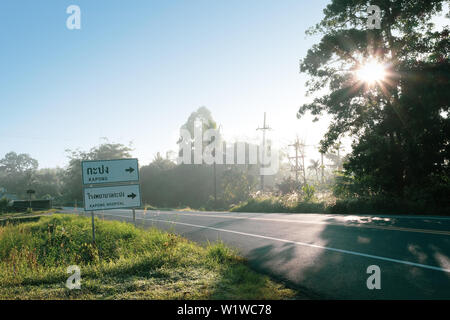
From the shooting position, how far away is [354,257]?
19.7ft

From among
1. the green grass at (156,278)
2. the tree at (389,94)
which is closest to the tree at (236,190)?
the tree at (389,94)

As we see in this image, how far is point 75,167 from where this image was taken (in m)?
70.8

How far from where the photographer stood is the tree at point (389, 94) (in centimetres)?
1449

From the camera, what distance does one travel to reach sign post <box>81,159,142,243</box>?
27.1 feet

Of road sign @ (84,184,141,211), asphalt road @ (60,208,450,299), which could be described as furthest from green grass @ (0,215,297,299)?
road sign @ (84,184,141,211)

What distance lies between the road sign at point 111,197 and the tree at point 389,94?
1361 centimetres

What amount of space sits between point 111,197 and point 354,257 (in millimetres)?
6573

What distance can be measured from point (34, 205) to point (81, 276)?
3888 centimetres

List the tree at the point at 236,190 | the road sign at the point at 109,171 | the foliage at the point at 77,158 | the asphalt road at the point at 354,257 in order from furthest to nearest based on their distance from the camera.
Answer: the foliage at the point at 77,158
the tree at the point at 236,190
the road sign at the point at 109,171
the asphalt road at the point at 354,257

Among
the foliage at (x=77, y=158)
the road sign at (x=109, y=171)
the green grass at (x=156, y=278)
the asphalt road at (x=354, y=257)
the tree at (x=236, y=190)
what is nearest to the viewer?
the asphalt road at (x=354, y=257)

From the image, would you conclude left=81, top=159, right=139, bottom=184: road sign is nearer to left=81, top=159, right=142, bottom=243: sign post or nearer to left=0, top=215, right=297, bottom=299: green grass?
left=81, top=159, right=142, bottom=243: sign post

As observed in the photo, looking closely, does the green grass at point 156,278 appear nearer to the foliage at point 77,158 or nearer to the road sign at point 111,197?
the road sign at point 111,197
